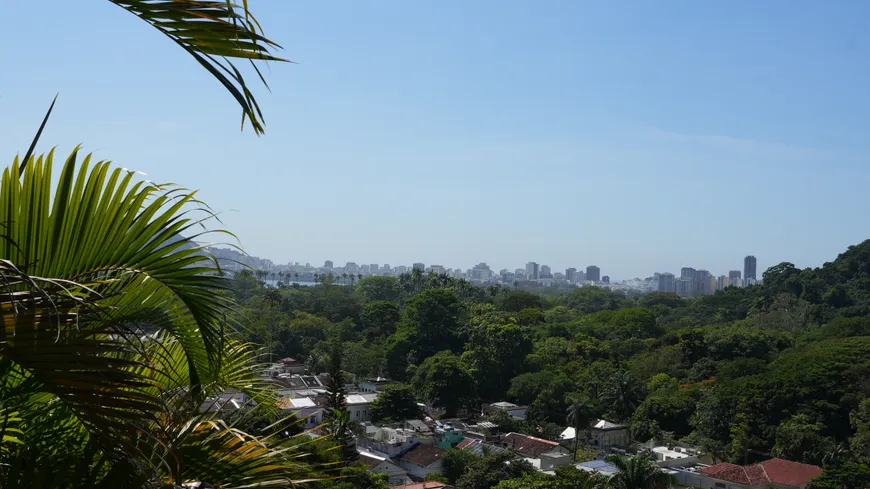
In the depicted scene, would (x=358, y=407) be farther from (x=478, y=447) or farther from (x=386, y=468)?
(x=386, y=468)

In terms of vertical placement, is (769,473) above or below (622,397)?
below

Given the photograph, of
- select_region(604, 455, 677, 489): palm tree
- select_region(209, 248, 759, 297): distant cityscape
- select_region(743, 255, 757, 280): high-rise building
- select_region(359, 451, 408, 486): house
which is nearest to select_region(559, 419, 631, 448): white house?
select_region(359, 451, 408, 486): house

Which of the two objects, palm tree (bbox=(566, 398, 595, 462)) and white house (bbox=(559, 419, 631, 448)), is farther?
white house (bbox=(559, 419, 631, 448))

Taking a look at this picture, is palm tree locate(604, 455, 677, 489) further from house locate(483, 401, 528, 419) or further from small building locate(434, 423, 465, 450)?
house locate(483, 401, 528, 419)

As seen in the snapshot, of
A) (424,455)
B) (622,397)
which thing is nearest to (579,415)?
(622,397)

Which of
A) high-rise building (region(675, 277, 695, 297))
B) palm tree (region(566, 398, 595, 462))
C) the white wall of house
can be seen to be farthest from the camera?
high-rise building (region(675, 277, 695, 297))

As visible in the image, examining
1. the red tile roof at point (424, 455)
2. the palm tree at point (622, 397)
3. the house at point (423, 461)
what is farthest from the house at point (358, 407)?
the palm tree at point (622, 397)
